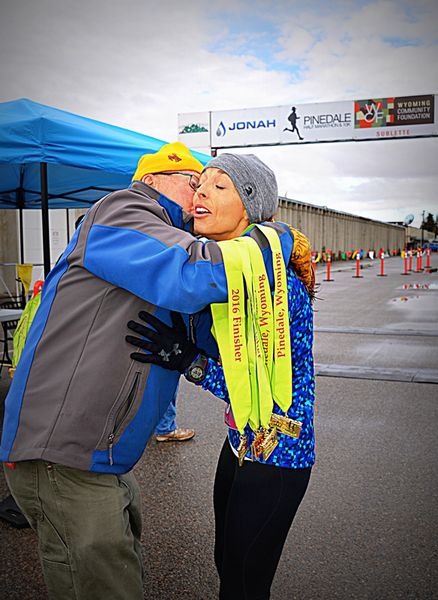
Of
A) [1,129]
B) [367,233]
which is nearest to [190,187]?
[1,129]

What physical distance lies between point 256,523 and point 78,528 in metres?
0.59

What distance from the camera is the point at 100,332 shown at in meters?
1.67

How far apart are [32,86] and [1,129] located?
409 inches

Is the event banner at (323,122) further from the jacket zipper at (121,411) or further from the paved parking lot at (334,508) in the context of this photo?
the jacket zipper at (121,411)

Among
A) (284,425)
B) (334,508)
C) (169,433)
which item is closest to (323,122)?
(169,433)

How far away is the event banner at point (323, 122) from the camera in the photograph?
2694 cm

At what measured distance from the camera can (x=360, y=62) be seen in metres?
15.7

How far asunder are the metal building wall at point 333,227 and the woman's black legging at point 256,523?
30330 millimetres

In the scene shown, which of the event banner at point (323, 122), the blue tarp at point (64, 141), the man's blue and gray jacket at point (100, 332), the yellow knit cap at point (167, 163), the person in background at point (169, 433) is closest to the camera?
the man's blue and gray jacket at point (100, 332)

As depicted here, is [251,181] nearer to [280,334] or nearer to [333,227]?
[280,334]

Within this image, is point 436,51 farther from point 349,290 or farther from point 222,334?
point 222,334

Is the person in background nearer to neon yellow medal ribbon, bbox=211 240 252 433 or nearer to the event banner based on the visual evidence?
neon yellow medal ribbon, bbox=211 240 252 433

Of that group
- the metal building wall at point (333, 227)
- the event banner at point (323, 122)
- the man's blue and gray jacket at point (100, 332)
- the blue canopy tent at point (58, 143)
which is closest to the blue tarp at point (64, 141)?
the blue canopy tent at point (58, 143)

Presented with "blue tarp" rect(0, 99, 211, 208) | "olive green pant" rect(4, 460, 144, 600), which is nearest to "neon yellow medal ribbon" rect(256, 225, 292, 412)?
"olive green pant" rect(4, 460, 144, 600)
